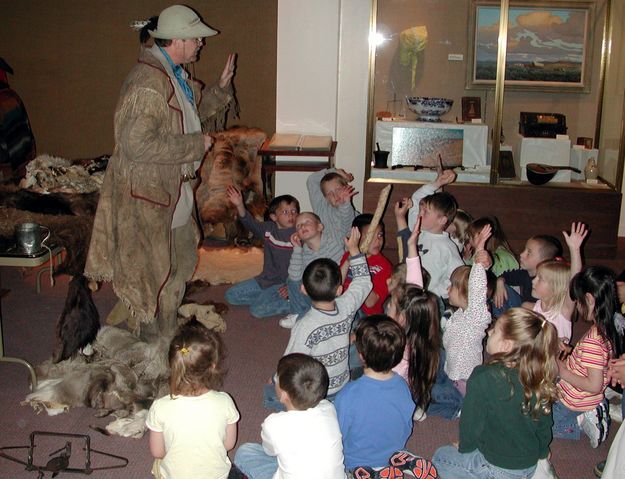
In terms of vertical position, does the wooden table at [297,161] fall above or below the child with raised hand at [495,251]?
above

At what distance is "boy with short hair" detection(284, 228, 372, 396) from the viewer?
330 centimetres

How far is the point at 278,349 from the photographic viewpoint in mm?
4414

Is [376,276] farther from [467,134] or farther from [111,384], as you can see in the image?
[467,134]

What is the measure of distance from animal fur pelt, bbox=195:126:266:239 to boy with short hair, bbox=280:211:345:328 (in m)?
1.93

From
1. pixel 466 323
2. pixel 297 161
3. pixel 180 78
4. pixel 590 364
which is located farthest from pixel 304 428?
pixel 297 161

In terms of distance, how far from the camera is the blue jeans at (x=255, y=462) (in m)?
2.93

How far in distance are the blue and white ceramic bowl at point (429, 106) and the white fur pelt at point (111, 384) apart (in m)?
3.44

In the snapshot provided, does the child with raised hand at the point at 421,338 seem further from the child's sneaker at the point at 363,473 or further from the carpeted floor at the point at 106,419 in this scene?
the child's sneaker at the point at 363,473

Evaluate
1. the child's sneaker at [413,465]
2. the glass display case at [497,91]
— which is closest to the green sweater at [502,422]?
the child's sneaker at [413,465]

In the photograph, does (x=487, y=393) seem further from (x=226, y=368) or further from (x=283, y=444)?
(x=226, y=368)

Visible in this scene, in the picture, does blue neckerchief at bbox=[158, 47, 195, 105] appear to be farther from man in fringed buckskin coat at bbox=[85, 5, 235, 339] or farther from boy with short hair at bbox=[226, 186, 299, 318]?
boy with short hair at bbox=[226, 186, 299, 318]

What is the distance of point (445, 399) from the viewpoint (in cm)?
370

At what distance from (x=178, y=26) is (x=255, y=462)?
7.50ft

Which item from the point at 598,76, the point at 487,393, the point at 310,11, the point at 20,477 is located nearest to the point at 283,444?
the point at 487,393
